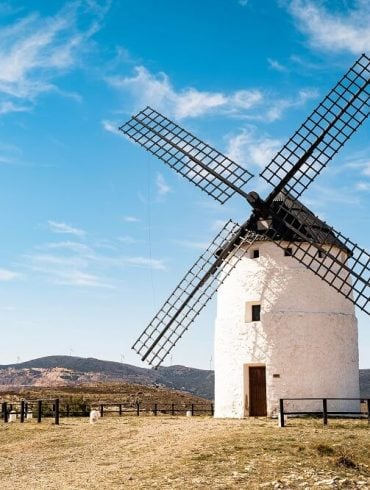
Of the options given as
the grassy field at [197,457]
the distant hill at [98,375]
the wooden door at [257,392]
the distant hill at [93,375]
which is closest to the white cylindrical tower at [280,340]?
the wooden door at [257,392]

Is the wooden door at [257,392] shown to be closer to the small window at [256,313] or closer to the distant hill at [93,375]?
the small window at [256,313]

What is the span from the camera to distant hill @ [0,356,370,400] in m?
128

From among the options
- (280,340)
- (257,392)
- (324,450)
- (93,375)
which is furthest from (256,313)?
(93,375)

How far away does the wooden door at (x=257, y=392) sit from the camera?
24594 mm

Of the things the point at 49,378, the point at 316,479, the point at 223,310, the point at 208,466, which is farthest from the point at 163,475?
the point at 49,378

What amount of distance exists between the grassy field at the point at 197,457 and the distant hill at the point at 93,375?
98.6 m

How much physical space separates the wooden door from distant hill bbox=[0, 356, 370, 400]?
298ft

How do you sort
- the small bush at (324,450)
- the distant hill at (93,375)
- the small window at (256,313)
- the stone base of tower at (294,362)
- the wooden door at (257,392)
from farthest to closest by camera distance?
the distant hill at (93,375)
the small window at (256,313)
the wooden door at (257,392)
the stone base of tower at (294,362)
the small bush at (324,450)

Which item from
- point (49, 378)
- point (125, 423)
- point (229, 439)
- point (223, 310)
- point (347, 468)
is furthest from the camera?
point (49, 378)

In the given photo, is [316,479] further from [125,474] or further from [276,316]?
[276,316]

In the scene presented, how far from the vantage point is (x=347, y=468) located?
1423 cm

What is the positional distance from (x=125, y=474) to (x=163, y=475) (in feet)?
3.62

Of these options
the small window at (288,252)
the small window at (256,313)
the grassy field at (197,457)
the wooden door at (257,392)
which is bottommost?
the grassy field at (197,457)

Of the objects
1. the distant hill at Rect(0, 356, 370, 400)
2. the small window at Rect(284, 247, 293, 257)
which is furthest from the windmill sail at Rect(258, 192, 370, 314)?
the distant hill at Rect(0, 356, 370, 400)
